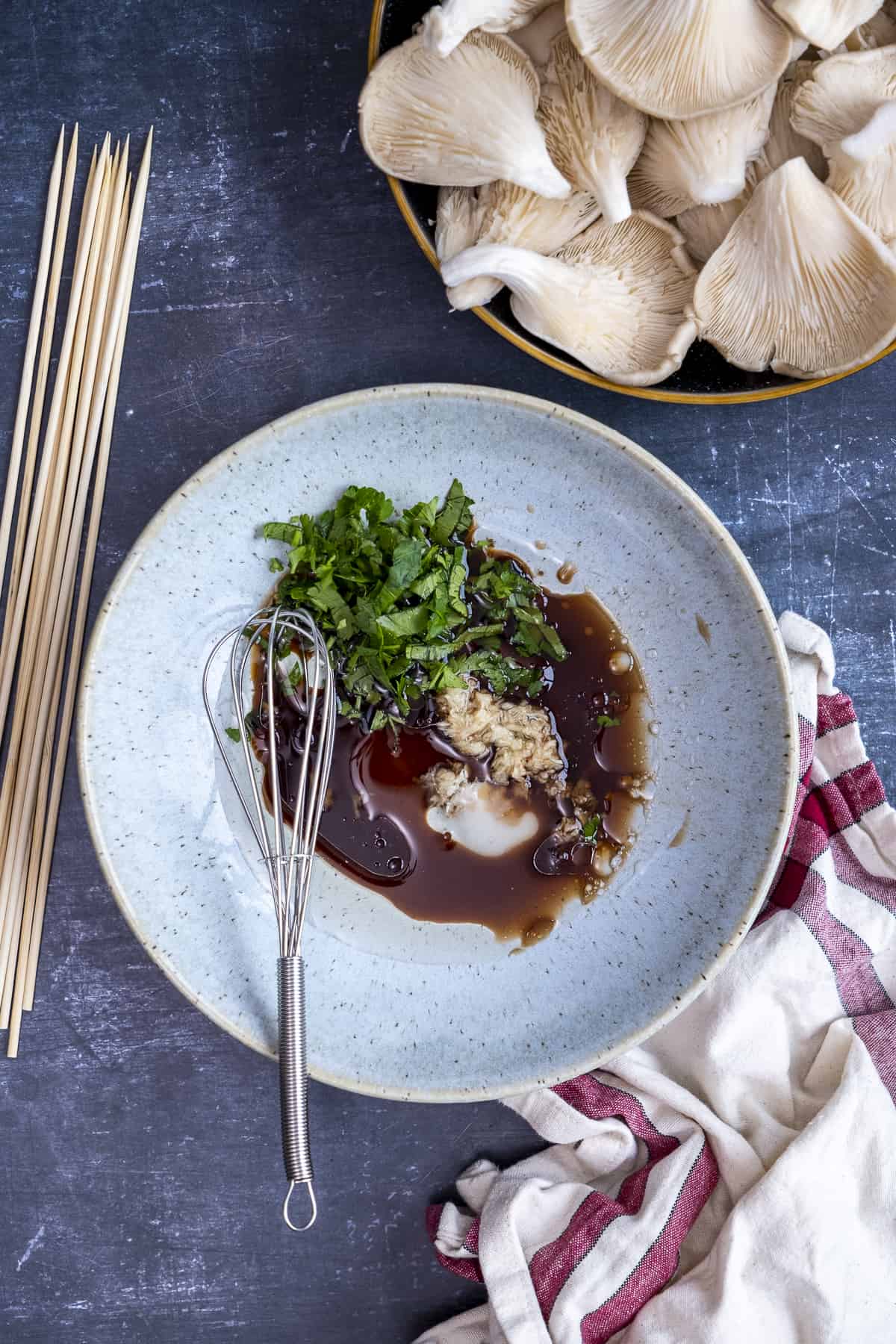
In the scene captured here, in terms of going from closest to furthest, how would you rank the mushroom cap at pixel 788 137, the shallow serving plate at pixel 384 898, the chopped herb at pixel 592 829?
the mushroom cap at pixel 788 137 → the shallow serving plate at pixel 384 898 → the chopped herb at pixel 592 829

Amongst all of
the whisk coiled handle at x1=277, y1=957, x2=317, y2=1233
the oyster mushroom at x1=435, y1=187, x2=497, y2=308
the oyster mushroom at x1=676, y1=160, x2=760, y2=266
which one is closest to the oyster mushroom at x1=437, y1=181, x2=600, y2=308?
the oyster mushroom at x1=435, y1=187, x2=497, y2=308

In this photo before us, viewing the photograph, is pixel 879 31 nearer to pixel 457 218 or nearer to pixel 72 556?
pixel 457 218

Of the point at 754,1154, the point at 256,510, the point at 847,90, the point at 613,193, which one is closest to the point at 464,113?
the point at 613,193

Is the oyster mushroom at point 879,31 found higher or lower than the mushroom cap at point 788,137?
higher

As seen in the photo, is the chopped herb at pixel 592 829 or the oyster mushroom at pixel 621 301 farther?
the chopped herb at pixel 592 829

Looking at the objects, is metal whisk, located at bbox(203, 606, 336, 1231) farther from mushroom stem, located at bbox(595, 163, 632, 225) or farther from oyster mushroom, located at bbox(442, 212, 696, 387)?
mushroom stem, located at bbox(595, 163, 632, 225)

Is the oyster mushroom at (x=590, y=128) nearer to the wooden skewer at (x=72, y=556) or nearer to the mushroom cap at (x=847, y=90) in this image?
the mushroom cap at (x=847, y=90)

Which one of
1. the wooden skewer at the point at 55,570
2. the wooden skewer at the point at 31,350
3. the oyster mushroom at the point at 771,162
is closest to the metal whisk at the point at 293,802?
the wooden skewer at the point at 55,570

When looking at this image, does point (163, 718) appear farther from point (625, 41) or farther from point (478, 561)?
point (625, 41)
